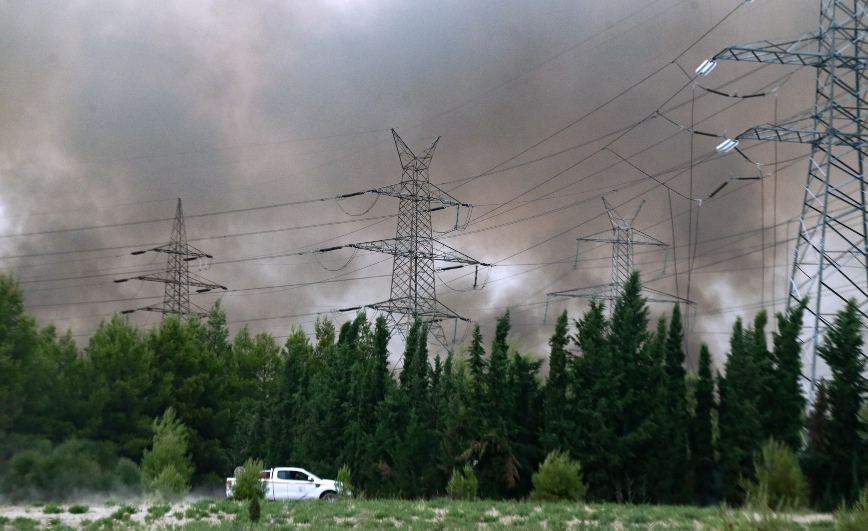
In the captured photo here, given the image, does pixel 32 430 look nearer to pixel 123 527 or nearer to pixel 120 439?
pixel 120 439

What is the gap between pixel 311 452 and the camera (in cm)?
4338

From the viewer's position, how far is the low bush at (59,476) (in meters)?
38.6

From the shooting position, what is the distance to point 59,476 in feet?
130

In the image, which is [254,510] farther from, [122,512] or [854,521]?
[854,521]

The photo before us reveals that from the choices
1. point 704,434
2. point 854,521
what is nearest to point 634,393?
point 704,434

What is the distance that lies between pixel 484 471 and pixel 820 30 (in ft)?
66.4

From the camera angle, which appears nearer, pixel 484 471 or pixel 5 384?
pixel 484 471

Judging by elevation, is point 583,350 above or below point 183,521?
above

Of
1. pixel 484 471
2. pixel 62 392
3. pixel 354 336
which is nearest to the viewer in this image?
pixel 484 471

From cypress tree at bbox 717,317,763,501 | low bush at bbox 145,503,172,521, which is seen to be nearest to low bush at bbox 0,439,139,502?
low bush at bbox 145,503,172,521

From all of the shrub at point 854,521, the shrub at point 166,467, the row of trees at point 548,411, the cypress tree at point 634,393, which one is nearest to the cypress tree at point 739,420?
the row of trees at point 548,411

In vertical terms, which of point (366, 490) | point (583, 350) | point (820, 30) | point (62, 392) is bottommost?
point (366, 490)

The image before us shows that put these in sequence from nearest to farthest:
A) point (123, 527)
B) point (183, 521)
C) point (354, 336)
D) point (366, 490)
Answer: point (123, 527) < point (183, 521) < point (366, 490) < point (354, 336)

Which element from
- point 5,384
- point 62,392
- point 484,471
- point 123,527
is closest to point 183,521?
point 123,527
